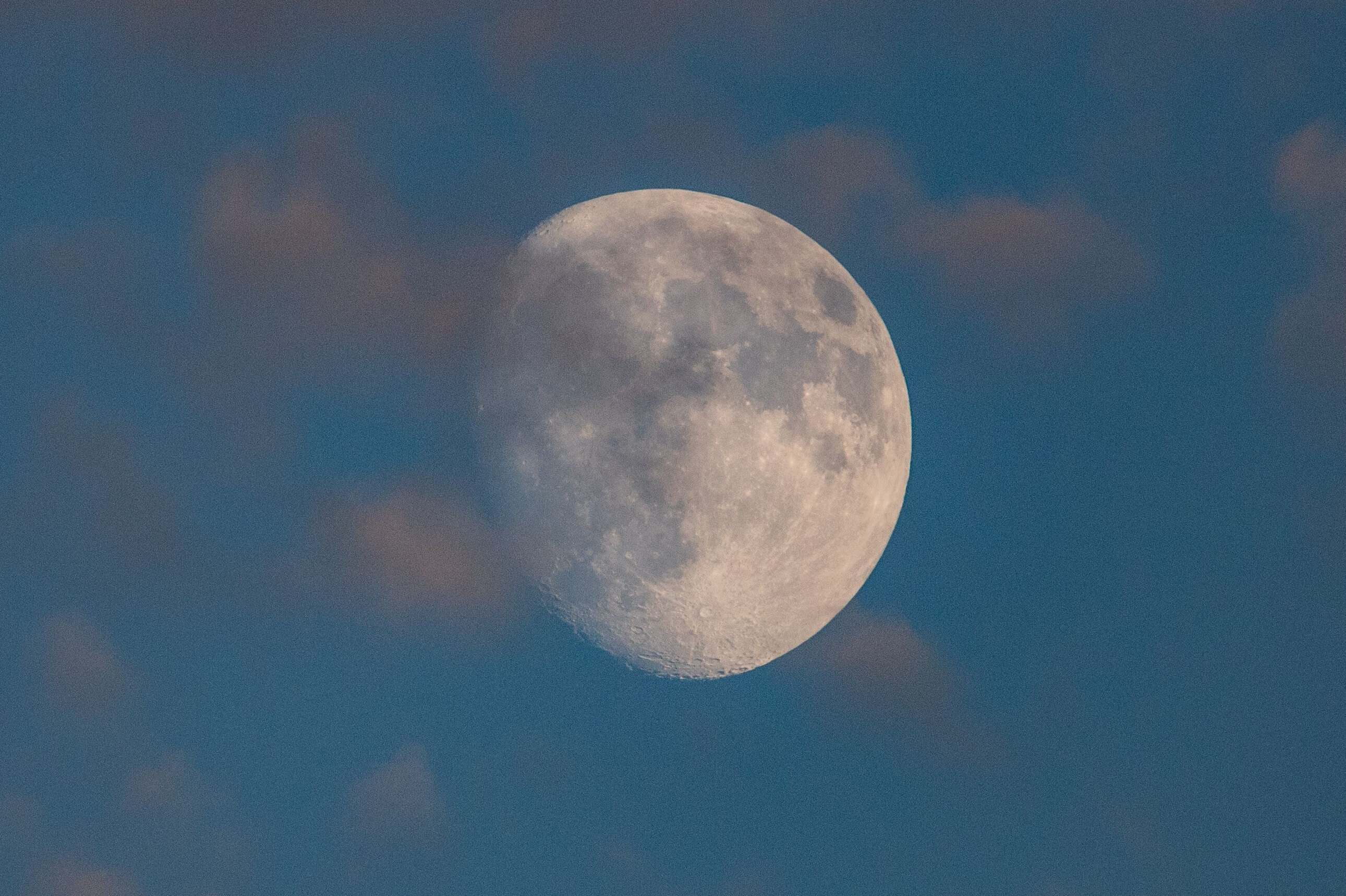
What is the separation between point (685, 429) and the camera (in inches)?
872

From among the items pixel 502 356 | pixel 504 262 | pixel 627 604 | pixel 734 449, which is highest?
pixel 504 262

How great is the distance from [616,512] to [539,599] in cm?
322

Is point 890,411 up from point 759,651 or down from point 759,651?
up

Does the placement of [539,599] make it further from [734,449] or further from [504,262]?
[504,262]

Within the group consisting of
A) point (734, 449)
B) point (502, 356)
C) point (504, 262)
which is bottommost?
point (734, 449)

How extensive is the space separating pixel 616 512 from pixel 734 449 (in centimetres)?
255

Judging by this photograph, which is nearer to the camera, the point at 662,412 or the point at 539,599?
the point at 662,412

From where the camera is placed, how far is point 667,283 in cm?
2283

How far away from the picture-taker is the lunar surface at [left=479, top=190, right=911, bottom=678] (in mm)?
22312

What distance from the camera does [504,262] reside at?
981 inches

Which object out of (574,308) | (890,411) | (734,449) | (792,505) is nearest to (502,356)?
(574,308)

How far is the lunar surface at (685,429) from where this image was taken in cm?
2231

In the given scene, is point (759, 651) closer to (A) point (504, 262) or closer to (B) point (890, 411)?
(B) point (890, 411)

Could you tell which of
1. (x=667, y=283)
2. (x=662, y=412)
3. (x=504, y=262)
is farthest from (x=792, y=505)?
(x=504, y=262)
